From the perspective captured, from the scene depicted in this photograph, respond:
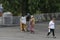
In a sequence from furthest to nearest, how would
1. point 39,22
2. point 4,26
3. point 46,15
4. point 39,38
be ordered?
point 46,15 < point 39,22 < point 4,26 < point 39,38

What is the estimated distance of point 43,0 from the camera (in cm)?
2345

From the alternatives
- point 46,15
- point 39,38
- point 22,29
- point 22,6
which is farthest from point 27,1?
point 46,15

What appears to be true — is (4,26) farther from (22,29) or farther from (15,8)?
(22,29)

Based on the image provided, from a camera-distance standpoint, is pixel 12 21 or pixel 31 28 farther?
pixel 12 21

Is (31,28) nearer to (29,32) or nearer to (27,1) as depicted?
(29,32)

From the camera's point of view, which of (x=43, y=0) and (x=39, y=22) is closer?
(x=43, y=0)

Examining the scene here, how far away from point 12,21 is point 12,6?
10.5 ft

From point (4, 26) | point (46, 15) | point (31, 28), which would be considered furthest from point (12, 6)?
point (46, 15)

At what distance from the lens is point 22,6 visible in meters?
23.5

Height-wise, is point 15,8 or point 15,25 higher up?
point 15,8

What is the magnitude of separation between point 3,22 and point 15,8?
299 cm

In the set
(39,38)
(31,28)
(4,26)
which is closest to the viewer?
(39,38)

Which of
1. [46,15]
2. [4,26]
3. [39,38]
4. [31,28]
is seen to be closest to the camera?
[39,38]

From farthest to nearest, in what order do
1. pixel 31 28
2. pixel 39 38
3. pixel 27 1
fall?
pixel 27 1 → pixel 31 28 → pixel 39 38
